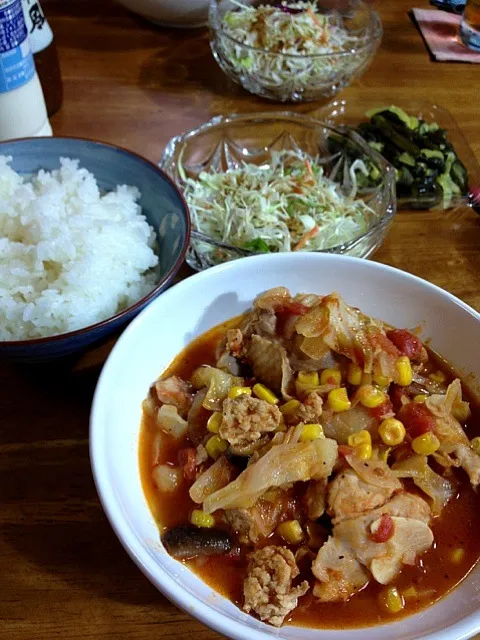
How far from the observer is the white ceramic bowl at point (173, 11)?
3.94 meters

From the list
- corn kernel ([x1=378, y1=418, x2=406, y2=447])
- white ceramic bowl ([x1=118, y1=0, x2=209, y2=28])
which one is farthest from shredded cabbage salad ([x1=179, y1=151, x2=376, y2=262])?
white ceramic bowl ([x1=118, y1=0, x2=209, y2=28])

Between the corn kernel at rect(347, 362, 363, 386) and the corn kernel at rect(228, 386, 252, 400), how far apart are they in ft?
1.06

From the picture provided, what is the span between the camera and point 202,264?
8.27 ft

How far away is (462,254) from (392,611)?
178 centimetres

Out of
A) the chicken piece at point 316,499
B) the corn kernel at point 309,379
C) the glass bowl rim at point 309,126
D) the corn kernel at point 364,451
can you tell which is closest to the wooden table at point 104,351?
the glass bowl rim at point 309,126

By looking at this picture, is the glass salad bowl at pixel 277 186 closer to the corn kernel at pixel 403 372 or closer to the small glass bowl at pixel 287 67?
the small glass bowl at pixel 287 67

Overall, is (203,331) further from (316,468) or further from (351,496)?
(351,496)

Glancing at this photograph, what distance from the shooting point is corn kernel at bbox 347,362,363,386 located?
1821mm

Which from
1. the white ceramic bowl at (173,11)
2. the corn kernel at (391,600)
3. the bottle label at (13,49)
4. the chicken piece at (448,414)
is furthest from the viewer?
the white ceramic bowl at (173,11)

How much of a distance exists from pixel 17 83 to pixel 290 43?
1.78 meters

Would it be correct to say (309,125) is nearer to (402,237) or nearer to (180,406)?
(402,237)

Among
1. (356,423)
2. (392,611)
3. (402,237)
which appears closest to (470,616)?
(392,611)

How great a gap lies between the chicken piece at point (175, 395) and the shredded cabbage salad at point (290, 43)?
2155 millimetres

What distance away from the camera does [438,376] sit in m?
2.00
